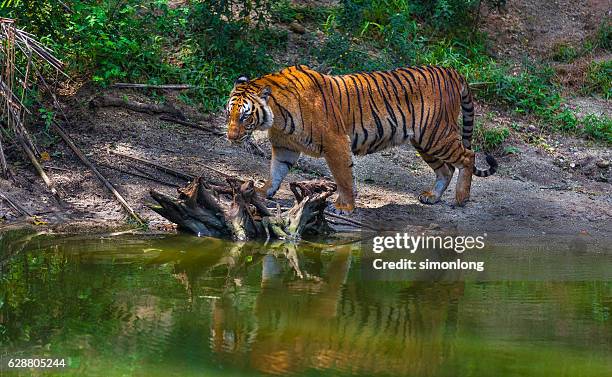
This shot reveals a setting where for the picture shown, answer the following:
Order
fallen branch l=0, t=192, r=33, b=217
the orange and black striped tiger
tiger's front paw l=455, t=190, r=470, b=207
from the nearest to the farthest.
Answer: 1. fallen branch l=0, t=192, r=33, b=217
2. the orange and black striped tiger
3. tiger's front paw l=455, t=190, r=470, b=207

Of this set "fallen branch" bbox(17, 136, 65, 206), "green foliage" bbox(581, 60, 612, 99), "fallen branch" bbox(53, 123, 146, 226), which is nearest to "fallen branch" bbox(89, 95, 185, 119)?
"fallen branch" bbox(53, 123, 146, 226)

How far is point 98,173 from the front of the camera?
27.6ft

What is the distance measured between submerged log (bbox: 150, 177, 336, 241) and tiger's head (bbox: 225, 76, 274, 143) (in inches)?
19.3

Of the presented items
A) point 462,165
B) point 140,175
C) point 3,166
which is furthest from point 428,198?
point 3,166

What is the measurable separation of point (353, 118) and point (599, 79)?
4439 millimetres

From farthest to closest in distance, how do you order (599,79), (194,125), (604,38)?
(604,38), (599,79), (194,125)

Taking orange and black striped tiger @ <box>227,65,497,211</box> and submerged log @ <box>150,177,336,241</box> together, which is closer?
submerged log @ <box>150,177,336,241</box>

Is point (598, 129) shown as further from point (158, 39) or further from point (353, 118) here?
point (158, 39)

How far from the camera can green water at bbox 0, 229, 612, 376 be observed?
4.69 meters

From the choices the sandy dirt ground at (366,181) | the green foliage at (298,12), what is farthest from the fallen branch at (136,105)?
the green foliage at (298,12)

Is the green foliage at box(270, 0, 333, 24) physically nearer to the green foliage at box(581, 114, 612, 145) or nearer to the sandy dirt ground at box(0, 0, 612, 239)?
the sandy dirt ground at box(0, 0, 612, 239)

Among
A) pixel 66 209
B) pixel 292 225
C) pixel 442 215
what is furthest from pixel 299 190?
Result: pixel 66 209

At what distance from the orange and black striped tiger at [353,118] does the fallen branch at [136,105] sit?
5.61 feet

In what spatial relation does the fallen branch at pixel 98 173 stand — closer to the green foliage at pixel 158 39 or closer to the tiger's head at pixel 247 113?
the green foliage at pixel 158 39
